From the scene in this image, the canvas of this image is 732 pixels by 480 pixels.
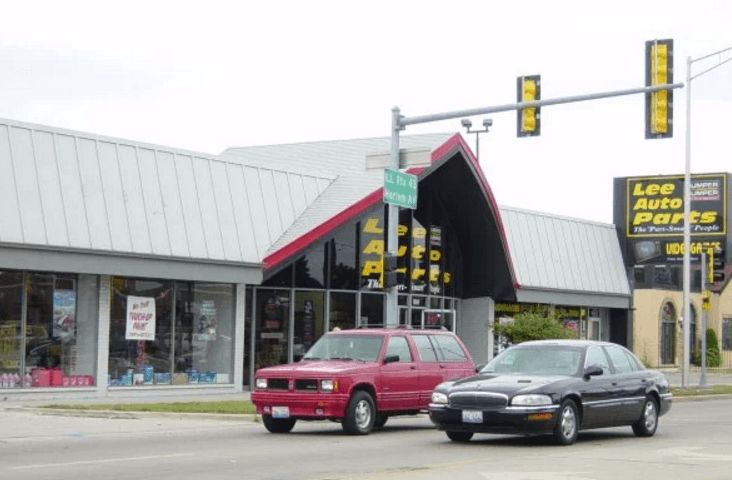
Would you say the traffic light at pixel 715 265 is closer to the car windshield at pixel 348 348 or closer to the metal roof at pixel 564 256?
the metal roof at pixel 564 256

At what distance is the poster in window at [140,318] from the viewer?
2981cm

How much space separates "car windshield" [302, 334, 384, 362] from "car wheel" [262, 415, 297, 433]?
109 centimetres

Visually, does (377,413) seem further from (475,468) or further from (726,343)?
(726,343)

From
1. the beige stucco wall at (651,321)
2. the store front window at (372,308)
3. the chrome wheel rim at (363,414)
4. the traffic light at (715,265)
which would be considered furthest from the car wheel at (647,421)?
the beige stucco wall at (651,321)

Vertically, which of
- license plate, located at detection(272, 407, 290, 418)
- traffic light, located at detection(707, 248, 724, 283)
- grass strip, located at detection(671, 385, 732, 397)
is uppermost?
traffic light, located at detection(707, 248, 724, 283)

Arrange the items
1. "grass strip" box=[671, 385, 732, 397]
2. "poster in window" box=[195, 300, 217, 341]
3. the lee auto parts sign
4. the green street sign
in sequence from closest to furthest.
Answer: the green street sign
"poster in window" box=[195, 300, 217, 341]
"grass strip" box=[671, 385, 732, 397]
the lee auto parts sign

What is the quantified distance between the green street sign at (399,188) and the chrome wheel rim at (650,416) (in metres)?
7.61

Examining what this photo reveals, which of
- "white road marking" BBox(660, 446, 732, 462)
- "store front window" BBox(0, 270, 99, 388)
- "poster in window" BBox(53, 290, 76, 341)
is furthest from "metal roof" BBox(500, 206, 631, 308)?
"white road marking" BBox(660, 446, 732, 462)

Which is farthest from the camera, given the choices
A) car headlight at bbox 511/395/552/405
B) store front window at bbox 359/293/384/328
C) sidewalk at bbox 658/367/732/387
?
sidewalk at bbox 658/367/732/387

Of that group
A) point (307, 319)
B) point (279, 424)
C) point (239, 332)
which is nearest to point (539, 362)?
point (279, 424)

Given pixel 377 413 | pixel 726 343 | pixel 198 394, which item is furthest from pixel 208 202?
pixel 726 343

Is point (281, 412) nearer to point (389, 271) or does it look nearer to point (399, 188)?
point (389, 271)

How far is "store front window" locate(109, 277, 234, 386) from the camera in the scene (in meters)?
29.7

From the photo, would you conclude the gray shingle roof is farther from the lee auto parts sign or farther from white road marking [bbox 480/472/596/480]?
white road marking [bbox 480/472/596/480]
